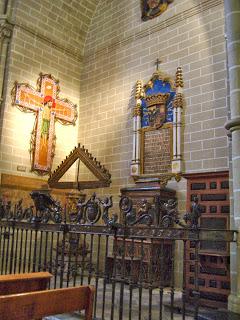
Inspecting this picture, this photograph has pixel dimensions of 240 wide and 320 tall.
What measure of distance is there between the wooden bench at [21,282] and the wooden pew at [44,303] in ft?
2.43

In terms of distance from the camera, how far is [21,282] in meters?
3.00

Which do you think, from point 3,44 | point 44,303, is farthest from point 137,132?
point 44,303

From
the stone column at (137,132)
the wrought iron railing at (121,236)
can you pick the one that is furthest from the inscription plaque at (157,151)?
the wrought iron railing at (121,236)

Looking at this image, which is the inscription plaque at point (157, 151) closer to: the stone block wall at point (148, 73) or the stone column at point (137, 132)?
the stone column at point (137, 132)

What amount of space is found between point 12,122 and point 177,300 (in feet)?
17.2

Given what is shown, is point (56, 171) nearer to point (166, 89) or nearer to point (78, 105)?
point (78, 105)

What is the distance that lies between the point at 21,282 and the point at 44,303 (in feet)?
2.79

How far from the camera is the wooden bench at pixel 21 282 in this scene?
290 cm

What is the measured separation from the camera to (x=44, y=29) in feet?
29.5

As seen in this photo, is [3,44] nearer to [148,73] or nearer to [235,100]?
[148,73]

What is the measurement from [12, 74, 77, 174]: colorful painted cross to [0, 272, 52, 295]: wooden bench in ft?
17.8

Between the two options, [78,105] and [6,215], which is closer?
[6,215]

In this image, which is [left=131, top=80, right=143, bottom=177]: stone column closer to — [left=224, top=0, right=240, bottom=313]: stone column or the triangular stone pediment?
the triangular stone pediment

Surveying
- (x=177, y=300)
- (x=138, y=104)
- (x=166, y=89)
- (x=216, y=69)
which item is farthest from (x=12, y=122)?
(x=177, y=300)
